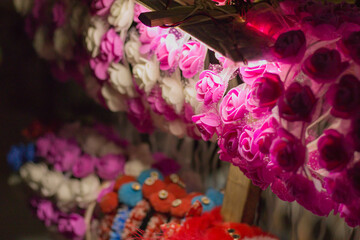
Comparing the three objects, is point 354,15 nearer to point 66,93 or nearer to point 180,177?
point 180,177

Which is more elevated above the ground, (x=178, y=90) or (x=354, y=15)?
(x=354, y=15)

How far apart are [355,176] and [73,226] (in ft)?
2.79

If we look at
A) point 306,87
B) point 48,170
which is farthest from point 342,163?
point 48,170

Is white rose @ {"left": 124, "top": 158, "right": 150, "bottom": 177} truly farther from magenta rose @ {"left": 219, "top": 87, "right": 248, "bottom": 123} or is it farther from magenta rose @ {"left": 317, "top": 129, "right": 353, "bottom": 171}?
magenta rose @ {"left": 317, "top": 129, "right": 353, "bottom": 171}

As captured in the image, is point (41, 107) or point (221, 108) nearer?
point (221, 108)

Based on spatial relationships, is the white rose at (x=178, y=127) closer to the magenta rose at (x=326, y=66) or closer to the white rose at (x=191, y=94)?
the white rose at (x=191, y=94)

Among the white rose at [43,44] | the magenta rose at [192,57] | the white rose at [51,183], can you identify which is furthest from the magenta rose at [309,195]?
the white rose at [43,44]

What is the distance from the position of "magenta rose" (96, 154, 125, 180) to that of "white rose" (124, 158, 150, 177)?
0.02 metres

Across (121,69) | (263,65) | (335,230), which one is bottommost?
(335,230)

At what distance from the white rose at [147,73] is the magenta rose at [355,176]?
48cm

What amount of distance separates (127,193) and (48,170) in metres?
0.34

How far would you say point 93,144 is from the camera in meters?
1.30

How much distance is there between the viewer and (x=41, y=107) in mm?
A: 1652

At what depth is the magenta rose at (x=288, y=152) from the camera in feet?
1.74
